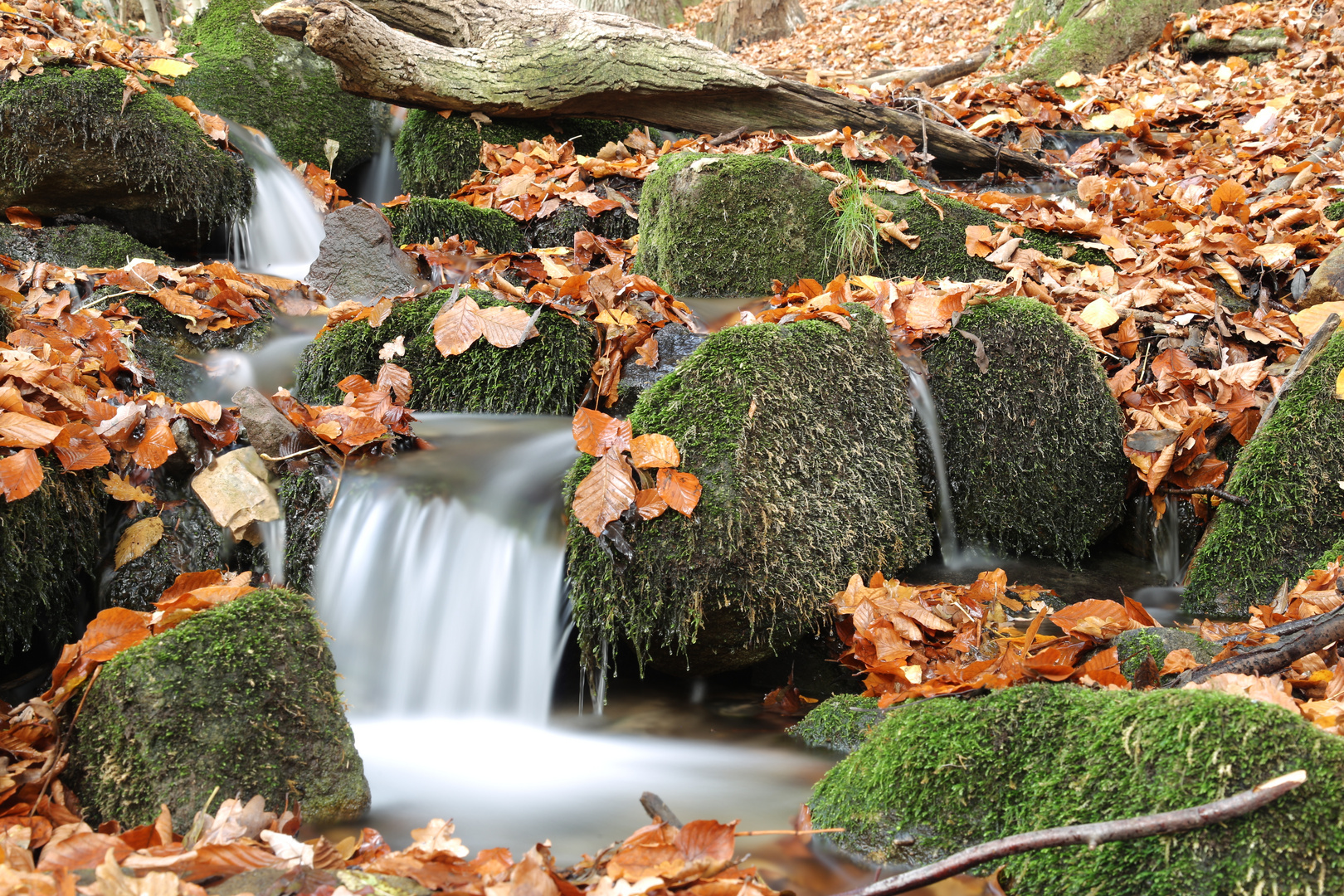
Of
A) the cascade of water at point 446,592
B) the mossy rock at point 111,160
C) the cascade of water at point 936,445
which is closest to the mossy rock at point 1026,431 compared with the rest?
the cascade of water at point 936,445

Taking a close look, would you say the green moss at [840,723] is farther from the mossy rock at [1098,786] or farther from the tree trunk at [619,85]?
the tree trunk at [619,85]

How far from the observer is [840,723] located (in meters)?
2.62

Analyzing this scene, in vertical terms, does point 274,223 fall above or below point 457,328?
above

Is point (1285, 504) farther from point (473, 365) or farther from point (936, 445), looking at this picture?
point (473, 365)

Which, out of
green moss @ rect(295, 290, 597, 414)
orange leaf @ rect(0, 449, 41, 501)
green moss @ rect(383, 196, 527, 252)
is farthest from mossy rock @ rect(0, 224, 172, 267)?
orange leaf @ rect(0, 449, 41, 501)

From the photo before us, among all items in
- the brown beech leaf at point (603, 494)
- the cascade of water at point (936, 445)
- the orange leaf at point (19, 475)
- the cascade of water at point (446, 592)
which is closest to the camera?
the orange leaf at point (19, 475)

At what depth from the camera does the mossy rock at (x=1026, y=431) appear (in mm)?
3715

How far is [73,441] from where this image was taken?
3004mm

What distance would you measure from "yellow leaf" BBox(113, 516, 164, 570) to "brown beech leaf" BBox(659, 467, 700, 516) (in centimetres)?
180

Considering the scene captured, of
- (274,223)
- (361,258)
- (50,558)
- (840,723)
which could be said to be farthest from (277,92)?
(840,723)

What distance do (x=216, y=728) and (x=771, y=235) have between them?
3.53 m

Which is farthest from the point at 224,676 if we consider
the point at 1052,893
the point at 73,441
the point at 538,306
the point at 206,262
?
the point at 206,262

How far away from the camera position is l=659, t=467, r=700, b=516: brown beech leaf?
274cm

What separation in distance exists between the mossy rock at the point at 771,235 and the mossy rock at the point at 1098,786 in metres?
3.02
